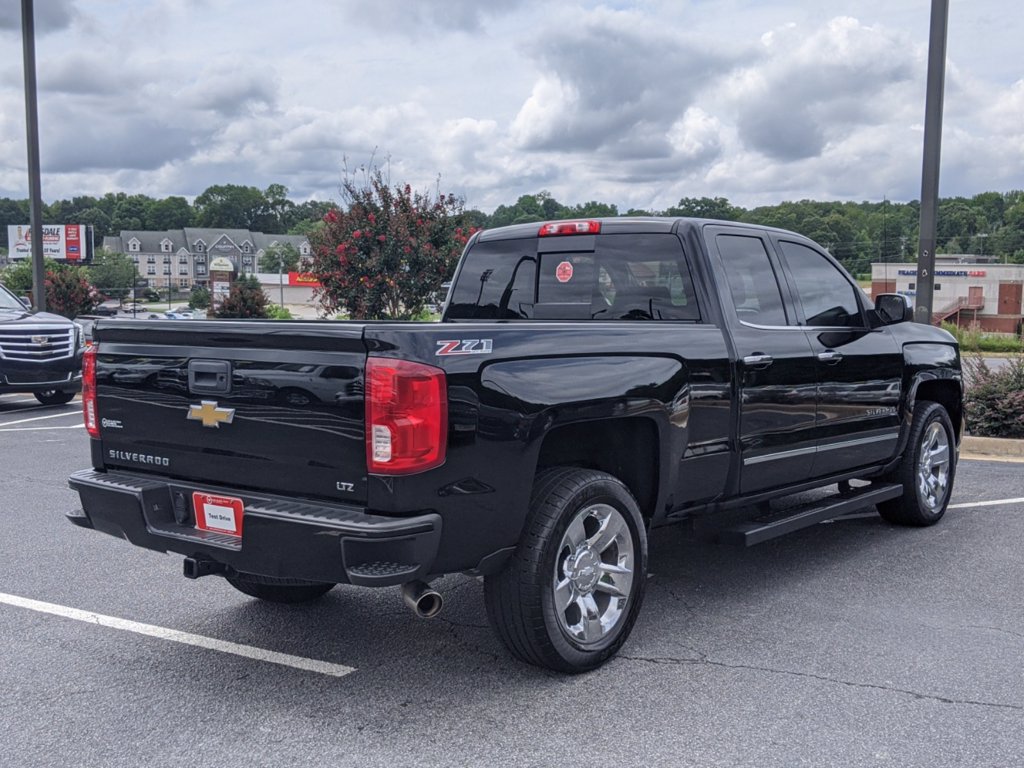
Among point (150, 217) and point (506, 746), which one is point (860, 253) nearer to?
point (506, 746)

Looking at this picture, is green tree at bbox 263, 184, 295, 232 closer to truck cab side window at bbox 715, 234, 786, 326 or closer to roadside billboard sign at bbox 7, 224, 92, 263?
roadside billboard sign at bbox 7, 224, 92, 263

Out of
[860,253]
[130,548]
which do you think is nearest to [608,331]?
[130,548]

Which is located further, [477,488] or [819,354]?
[819,354]

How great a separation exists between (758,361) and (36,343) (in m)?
11.0

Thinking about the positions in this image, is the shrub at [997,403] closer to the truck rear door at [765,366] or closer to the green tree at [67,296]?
the truck rear door at [765,366]

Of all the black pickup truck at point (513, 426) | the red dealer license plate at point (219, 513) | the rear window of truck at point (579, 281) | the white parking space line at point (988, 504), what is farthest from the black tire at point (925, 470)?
the red dealer license plate at point (219, 513)

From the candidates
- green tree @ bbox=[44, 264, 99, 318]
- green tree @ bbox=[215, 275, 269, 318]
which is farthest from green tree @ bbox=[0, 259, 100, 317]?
green tree @ bbox=[215, 275, 269, 318]

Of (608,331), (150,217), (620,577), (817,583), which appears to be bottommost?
(817,583)

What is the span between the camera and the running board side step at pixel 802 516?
16.9 feet

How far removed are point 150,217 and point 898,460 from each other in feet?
573

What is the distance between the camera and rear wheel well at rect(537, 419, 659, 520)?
4.59 metres

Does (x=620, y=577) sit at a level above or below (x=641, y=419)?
below

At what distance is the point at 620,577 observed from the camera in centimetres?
446

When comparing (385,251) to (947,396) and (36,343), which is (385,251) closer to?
(36,343)
